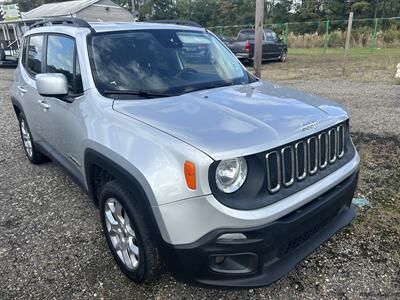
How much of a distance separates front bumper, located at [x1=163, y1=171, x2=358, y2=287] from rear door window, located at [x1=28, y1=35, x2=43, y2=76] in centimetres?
299

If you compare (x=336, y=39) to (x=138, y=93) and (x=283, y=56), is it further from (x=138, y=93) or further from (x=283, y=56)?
(x=138, y=93)

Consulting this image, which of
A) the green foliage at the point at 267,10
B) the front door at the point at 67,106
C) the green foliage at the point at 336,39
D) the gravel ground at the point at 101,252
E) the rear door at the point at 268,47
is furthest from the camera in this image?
the green foliage at the point at 267,10

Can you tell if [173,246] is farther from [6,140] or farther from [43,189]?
[6,140]

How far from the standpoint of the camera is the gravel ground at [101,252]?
2.56m

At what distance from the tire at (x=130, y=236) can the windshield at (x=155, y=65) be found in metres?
0.84

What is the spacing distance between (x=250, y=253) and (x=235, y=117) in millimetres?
879

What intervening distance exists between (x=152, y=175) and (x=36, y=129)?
9.13ft

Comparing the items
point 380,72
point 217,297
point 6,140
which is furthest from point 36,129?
point 380,72

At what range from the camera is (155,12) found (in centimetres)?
5766

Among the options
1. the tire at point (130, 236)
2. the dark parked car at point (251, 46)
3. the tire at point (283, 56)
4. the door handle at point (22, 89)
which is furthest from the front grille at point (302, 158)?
the tire at point (283, 56)

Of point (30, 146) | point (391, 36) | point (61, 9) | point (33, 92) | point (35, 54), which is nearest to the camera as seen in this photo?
point (33, 92)

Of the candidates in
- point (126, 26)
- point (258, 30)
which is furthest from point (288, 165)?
point (258, 30)

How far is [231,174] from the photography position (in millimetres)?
2064

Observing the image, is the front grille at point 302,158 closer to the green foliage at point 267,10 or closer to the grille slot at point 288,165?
the grille slot at point 288,165
